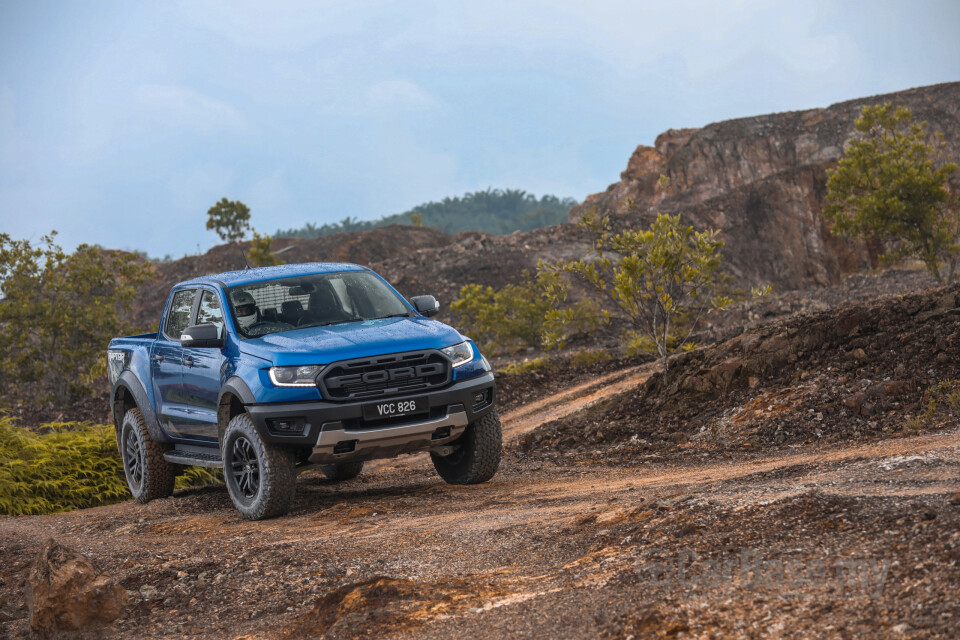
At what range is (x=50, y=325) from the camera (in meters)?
19.8

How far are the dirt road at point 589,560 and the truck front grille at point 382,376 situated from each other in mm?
950

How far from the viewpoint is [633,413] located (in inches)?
433

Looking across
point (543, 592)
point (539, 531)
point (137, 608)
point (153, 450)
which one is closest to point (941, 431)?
point (539, 531)

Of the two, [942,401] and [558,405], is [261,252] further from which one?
[942,401]

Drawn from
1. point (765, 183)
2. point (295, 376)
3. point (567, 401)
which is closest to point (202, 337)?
point (295, 376)

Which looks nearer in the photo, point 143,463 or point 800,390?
point 143,463

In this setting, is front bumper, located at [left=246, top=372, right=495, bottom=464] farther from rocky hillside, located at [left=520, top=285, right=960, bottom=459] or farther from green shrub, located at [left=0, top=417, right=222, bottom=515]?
green shrub, located at [left=0, top=417, right=222, bottom=515]

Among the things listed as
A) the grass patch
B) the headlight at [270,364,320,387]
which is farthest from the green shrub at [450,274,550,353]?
the headlight at [270,364,320,387]

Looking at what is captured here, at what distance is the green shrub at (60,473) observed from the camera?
9.99 meters

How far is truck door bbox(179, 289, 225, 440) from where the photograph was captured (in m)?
8.00

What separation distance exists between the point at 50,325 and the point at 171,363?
41.6 feet

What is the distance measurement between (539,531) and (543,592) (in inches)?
47.1

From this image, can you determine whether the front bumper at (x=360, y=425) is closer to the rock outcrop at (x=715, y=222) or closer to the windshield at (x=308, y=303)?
the windshield at (x=308, y=303)

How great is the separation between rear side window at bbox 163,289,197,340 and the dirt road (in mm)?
1949
